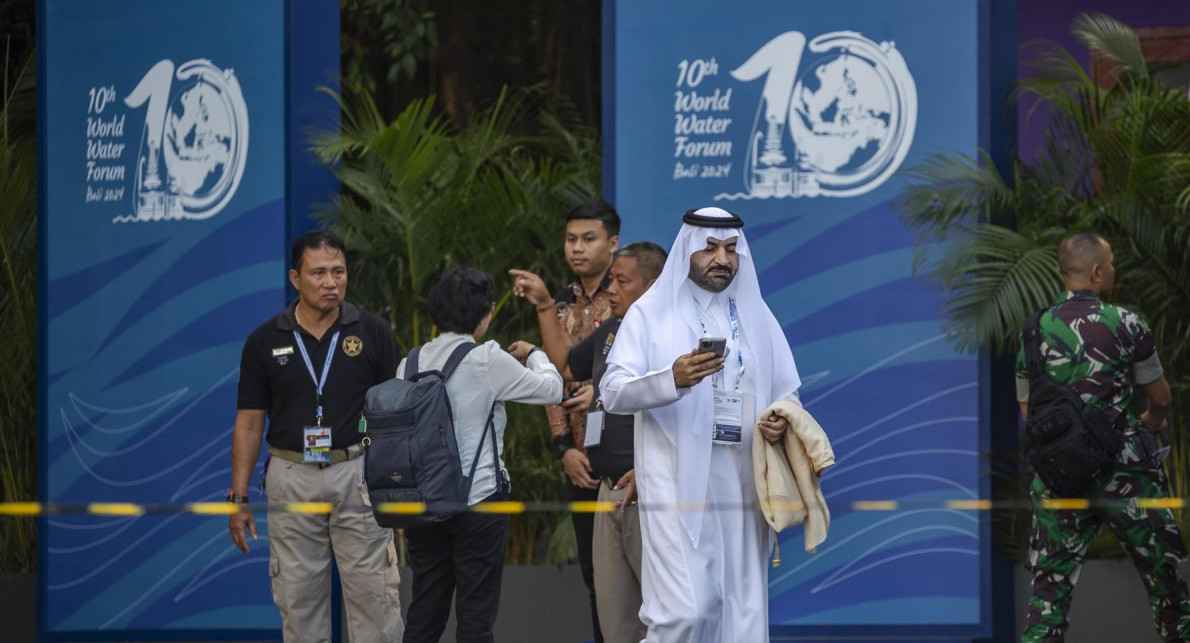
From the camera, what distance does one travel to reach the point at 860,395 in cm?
787

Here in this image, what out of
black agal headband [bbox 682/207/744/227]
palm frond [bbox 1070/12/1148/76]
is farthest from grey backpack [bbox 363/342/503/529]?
palm frond [bbox 1070/12/1148/76]

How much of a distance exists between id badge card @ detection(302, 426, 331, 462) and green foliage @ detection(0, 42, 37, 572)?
9.82ft

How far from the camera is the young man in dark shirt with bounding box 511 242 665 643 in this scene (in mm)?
6512

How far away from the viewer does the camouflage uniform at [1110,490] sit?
6941 mm

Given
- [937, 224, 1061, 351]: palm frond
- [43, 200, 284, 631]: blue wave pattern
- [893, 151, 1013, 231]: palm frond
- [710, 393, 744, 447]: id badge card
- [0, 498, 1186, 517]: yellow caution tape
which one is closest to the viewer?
[0, 498, 1186, 517]: yellow caution tape

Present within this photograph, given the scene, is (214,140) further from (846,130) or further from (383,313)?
(846,130)

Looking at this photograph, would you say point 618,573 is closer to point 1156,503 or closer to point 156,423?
point 1156,503

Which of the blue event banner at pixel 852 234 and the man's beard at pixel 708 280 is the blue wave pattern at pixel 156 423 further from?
the man's beard at pixel 708 280

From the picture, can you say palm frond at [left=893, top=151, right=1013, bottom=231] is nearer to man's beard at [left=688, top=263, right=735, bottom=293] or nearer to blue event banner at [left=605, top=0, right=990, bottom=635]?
blue event banner at [left=605, top=0, right=990, bottom=635]

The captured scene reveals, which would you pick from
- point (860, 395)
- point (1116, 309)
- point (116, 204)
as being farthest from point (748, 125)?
point (116, 204)

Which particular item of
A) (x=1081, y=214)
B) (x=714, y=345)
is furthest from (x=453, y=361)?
(x=1081, y=214)

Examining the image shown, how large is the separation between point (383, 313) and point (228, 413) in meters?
1.04

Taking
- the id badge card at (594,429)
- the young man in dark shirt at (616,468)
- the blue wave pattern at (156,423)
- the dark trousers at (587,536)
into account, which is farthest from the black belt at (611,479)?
the blue wave pattern at (156,423)

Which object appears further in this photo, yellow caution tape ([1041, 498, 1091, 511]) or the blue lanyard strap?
the blue lanyard strap
